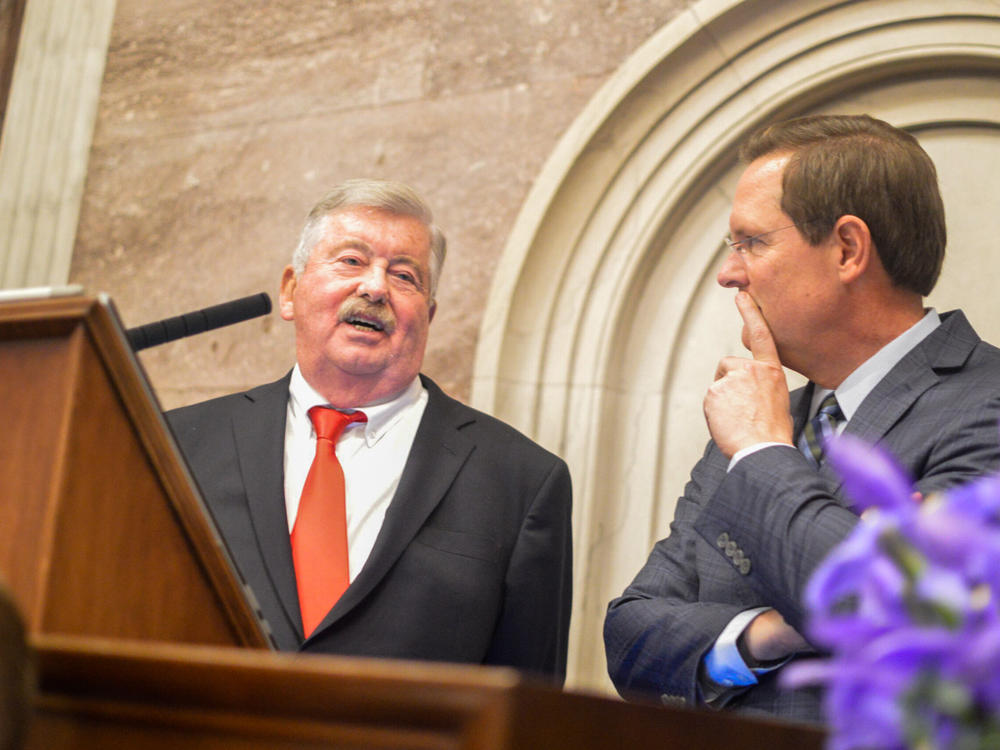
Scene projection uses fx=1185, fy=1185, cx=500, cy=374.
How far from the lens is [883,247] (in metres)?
2.16

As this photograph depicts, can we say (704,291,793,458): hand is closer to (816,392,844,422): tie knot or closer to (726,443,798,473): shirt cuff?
(726,443,798,473): shirt cuff

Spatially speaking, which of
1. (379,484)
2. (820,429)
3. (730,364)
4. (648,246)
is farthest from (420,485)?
(648,246)

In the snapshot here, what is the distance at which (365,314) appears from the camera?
2725 millimetres

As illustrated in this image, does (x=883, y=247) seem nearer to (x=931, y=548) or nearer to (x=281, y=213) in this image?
(x=931, y=548)

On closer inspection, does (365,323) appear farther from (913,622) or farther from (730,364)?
(913,622)

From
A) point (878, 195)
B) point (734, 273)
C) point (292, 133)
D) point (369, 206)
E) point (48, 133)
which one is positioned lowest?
point (734, 273)

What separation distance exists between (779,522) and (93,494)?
0.97 metres

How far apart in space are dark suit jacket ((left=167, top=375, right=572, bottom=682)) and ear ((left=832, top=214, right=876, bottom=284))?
0.83 m

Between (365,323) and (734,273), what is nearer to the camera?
(734,273)

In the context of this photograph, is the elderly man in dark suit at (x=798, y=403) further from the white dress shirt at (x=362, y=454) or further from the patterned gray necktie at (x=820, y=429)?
the white dress shirt at (x=362, y=454)

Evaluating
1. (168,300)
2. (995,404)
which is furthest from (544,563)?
(168,300)

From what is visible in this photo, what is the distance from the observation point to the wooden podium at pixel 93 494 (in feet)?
3.72

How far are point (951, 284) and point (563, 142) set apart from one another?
1.24 metres

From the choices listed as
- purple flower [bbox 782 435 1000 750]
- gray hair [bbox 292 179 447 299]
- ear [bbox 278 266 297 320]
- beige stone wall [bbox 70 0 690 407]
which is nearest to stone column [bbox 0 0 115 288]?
beige stone wall [bbox 70 0 690 407]
